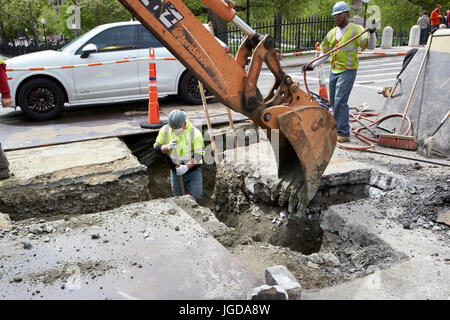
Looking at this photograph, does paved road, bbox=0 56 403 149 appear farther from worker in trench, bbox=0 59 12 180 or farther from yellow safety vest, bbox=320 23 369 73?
yellow safety vest, bbox=320 23 369 73

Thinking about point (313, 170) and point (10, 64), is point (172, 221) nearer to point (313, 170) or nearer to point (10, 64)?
point (313, 170)

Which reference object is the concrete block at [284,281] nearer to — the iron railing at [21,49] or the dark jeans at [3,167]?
the dark jeans at [3,167]

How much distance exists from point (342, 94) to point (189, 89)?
4.24m

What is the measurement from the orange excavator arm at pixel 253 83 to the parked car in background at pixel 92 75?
5.36 metres

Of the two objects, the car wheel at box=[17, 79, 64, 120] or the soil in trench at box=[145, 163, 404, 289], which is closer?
the soil in trench at box=[145, 163, 404, 289]

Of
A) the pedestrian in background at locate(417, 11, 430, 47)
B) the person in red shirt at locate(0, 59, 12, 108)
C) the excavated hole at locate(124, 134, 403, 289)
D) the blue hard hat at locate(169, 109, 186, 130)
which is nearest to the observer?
the excavated hole at locate(124, 134, 403, 289)

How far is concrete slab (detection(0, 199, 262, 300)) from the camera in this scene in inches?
115

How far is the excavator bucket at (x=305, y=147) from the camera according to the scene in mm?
3891

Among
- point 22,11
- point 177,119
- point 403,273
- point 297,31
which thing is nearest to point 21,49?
point 22,11

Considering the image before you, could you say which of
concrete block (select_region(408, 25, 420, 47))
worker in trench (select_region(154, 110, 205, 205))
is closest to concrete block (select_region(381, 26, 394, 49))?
concrete block (select_region(408, 25, 420, 47))

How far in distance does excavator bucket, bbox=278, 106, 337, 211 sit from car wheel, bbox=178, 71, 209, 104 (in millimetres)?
5317

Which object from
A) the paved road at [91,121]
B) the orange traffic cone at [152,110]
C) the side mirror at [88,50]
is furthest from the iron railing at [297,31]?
the orange traffic cone at [152,110]
